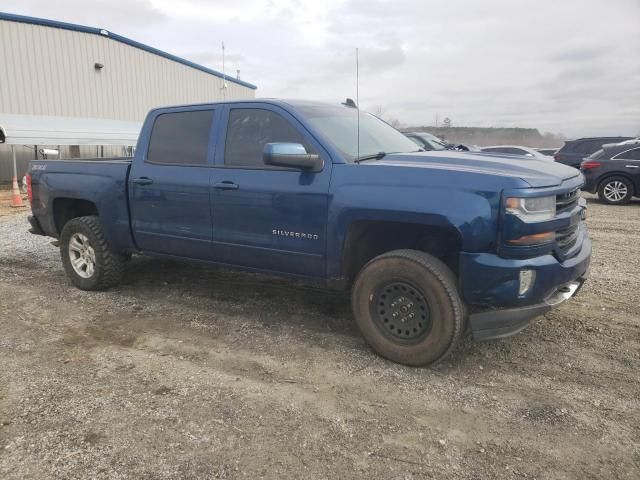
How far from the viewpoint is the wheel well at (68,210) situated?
552cm

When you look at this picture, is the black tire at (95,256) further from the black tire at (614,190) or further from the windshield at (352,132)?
the black tire at (614,190)

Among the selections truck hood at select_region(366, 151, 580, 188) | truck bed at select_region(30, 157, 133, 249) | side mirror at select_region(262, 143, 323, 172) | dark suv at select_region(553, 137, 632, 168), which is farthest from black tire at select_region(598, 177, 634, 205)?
truck bed at select_region(30, 157, 133, 249)

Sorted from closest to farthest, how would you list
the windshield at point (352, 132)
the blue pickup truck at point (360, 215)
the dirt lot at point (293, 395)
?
1. the dirt lot at point (293, 395)
2. the blue pickup truck at point (360, 215)
3. the windshield at point (352, 132)

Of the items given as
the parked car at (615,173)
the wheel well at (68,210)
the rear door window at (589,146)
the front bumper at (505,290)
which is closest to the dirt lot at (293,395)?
the front bumper at (505,290)

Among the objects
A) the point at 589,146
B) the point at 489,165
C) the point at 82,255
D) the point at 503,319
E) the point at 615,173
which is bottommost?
the point at 503,319

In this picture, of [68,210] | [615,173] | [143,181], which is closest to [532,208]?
[143,181]

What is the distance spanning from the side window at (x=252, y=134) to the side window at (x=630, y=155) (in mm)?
10785

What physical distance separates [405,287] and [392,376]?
616mm

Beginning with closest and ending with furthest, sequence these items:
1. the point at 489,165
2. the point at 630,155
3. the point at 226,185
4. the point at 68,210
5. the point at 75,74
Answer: the point at 489,165 → the point at 226,185 → the point at 68,210 → the point at 630,155 → the point at 75,74

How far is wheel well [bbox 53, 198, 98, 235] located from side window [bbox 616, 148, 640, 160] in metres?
11.6

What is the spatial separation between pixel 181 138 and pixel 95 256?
1.64 m

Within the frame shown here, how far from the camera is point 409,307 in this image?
3469 millimetres

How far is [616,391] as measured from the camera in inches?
124

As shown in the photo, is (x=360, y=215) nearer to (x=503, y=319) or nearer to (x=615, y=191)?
(x=503, y=319)
